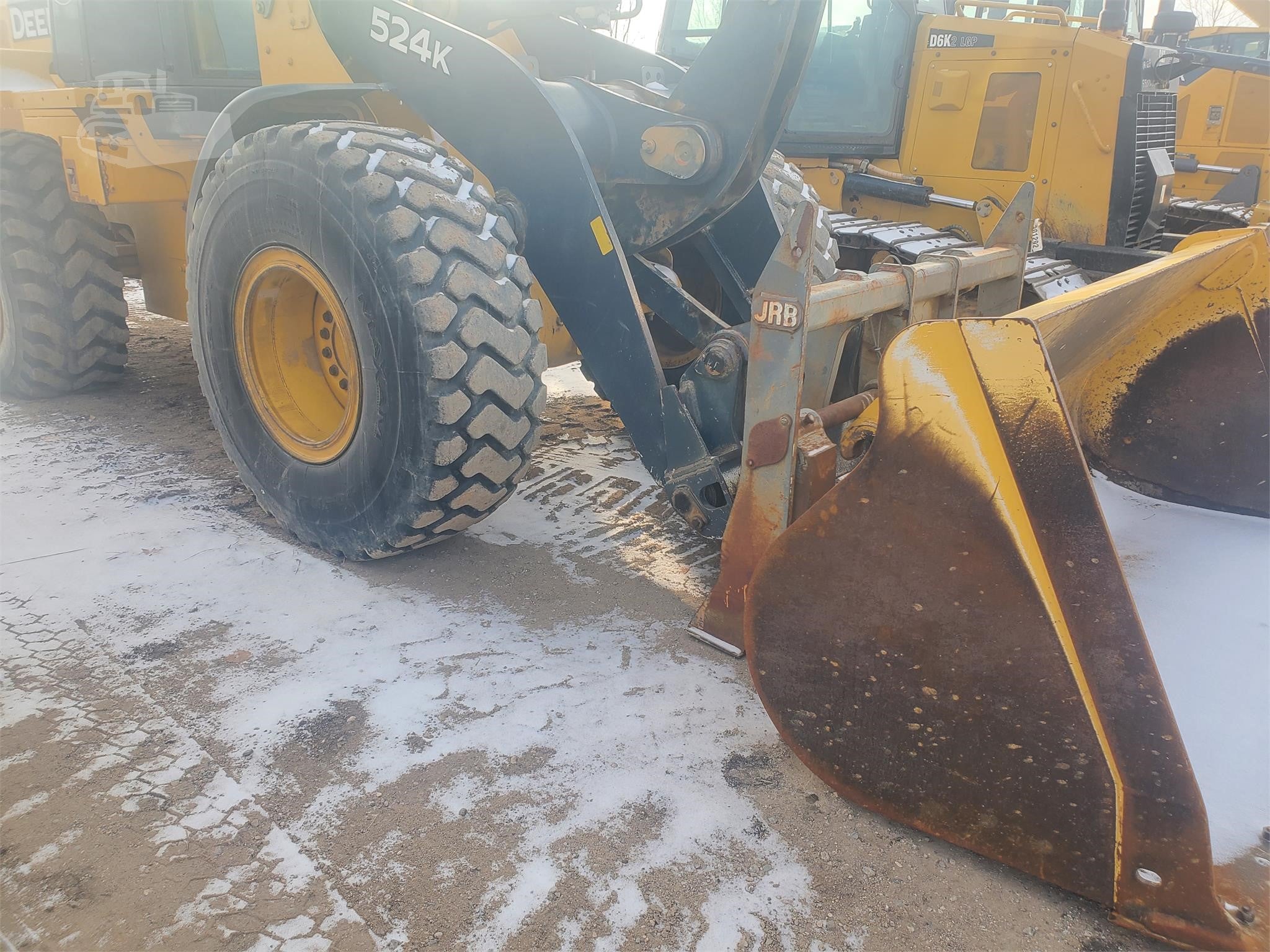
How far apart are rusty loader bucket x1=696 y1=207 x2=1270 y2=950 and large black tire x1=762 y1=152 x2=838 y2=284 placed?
113 centimetres

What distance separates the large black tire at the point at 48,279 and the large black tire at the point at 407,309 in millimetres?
2143

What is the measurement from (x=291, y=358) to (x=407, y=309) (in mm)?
964

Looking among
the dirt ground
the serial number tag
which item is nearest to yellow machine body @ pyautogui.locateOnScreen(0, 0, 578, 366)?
the dirt ground

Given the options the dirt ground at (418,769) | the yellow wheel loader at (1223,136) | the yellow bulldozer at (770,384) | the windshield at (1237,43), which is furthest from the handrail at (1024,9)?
the dirt ground at (418,769)

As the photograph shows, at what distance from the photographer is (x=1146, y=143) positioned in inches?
225

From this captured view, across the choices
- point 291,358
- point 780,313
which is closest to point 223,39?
point 291,358

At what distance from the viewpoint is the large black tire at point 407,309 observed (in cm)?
252

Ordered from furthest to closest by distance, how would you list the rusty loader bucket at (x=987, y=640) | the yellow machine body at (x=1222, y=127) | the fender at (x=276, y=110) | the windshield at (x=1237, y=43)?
1. the windshield at (x=1237, y=43)
2. the yellow machine body at (x=1222, y=127)
3. the fender at (x=276, y=110)
4. the rusty loader bucket at (x=987, y=640)

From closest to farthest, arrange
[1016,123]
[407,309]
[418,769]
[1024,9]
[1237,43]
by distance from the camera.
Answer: [418,769], [407,309], [1016,123], [1024,9], [1237,43]

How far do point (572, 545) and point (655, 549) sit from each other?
0.99 feet

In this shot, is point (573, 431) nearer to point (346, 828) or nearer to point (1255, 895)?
point (346, 828)

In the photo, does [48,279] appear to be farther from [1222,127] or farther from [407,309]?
[1222,127]

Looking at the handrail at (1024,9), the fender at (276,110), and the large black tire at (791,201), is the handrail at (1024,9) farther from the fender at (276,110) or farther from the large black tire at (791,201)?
the fender at (276,110)

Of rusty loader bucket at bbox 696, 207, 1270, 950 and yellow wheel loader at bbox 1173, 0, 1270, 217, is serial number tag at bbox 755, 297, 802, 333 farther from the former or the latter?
yellow wheel loader at bbox 1173, 0, 1270, 217
